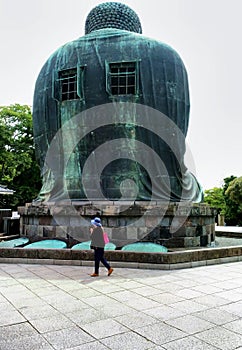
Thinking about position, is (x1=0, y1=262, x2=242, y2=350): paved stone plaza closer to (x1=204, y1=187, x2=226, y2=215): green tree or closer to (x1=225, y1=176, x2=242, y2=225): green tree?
(x1=225, y1=176, x2=242, y2=225): green tree

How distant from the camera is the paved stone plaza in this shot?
345 cm

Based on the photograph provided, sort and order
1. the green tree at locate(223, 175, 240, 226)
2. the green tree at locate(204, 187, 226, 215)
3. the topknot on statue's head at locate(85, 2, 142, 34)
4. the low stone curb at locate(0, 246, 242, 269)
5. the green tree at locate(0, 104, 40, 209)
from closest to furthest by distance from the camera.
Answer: the low stone curb at locate(0, 246, 242, 269)
the topknot on statue's head at locate(85, 2, 142, 34)
the green tree at locate(0, 104, 40, 209)
the green tree at locate(223, 175, 240, 226)
the green tree at locate(204, 187, 226, 215)

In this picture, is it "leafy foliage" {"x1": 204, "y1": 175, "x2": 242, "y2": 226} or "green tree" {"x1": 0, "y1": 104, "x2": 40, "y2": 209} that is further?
"leafy foliage" {"x1": 204, "y1": 175, "x2": 242, "y2": 226}

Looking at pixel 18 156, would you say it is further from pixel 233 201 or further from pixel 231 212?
pixel 231 212

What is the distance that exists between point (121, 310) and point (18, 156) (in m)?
18.0

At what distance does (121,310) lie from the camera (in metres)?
4.41

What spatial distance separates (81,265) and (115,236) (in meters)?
1.92

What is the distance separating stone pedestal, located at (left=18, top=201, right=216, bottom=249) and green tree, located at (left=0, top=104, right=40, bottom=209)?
11.9 m

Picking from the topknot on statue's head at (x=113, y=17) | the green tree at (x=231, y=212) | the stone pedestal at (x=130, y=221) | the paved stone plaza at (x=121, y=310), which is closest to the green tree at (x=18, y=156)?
the topknot on statue's head at (x=113, y=17)

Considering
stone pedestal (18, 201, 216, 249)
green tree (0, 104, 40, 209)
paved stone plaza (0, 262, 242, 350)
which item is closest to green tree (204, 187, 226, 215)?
green tree (0, 104, 40, 209)

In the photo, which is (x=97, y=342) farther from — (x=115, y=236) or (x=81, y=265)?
(x=115, y=236)

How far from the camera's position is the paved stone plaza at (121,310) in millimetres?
3449

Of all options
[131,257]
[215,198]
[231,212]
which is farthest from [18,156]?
[215,198]

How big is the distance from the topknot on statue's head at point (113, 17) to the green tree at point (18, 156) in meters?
9.74
